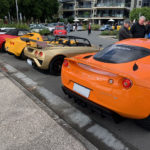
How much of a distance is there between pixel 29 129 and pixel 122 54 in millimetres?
2037

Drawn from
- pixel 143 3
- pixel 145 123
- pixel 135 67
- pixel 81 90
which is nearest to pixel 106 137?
pixel 145 123

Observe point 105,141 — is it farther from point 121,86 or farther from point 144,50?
point 144,50

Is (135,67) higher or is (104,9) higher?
(104,9)

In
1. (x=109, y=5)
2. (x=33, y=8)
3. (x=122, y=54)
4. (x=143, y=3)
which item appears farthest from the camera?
(x=109, y=5)

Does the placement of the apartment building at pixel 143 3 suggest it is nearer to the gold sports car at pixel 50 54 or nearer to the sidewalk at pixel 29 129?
the gold sports car at pixel 50 54

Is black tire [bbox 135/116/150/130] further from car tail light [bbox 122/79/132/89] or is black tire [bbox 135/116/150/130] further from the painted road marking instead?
car tail light [bbox 122/79/132/89]

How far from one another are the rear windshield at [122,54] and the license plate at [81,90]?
0.63m

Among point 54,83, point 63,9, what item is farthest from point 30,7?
point 54,83

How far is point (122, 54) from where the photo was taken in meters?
3.17

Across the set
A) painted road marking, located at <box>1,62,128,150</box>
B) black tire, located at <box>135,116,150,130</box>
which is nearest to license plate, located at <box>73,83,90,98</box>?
painted road marking, located at <box>1,62,128,150</box>

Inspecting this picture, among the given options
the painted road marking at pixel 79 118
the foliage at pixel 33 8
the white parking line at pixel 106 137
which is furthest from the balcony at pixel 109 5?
the white parking line at pixel 106 137

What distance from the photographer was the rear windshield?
119 inches

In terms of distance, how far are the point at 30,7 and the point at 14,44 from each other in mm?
39955

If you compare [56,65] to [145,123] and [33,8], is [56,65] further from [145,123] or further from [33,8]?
[33,8]
